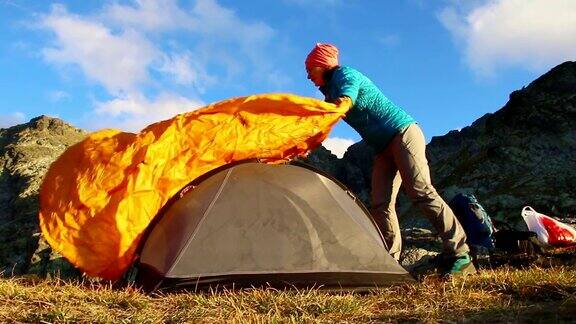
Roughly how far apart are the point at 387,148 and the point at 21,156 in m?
19.2

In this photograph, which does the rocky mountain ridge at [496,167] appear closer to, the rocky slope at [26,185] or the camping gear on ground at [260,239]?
the rocky slope at [26,185]

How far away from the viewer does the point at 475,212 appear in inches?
331

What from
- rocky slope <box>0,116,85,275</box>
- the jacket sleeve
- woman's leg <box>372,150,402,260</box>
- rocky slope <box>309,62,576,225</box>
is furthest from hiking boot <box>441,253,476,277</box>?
rocky slope <box>0,116,85,275</box>

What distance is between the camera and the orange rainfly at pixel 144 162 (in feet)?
20.1

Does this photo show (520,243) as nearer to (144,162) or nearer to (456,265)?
(456,265)

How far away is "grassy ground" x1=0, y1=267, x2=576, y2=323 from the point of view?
4.31 meters

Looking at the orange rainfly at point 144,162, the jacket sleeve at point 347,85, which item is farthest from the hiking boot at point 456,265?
the jacket sleeve at point 347,85

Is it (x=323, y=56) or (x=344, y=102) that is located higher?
(x=323, y=56)

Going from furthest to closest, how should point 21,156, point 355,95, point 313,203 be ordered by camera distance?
point 21,156 < point 355,95 < point 313,203

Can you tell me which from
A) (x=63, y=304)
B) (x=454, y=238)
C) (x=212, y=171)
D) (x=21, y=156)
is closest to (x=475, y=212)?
(x=454, y=238)

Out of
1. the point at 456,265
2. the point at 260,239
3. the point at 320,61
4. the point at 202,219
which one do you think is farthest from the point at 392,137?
the point at 202,219

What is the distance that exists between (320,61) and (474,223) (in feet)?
10.7

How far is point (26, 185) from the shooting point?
2009 cm

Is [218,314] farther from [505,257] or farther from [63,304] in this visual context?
[505,257]
